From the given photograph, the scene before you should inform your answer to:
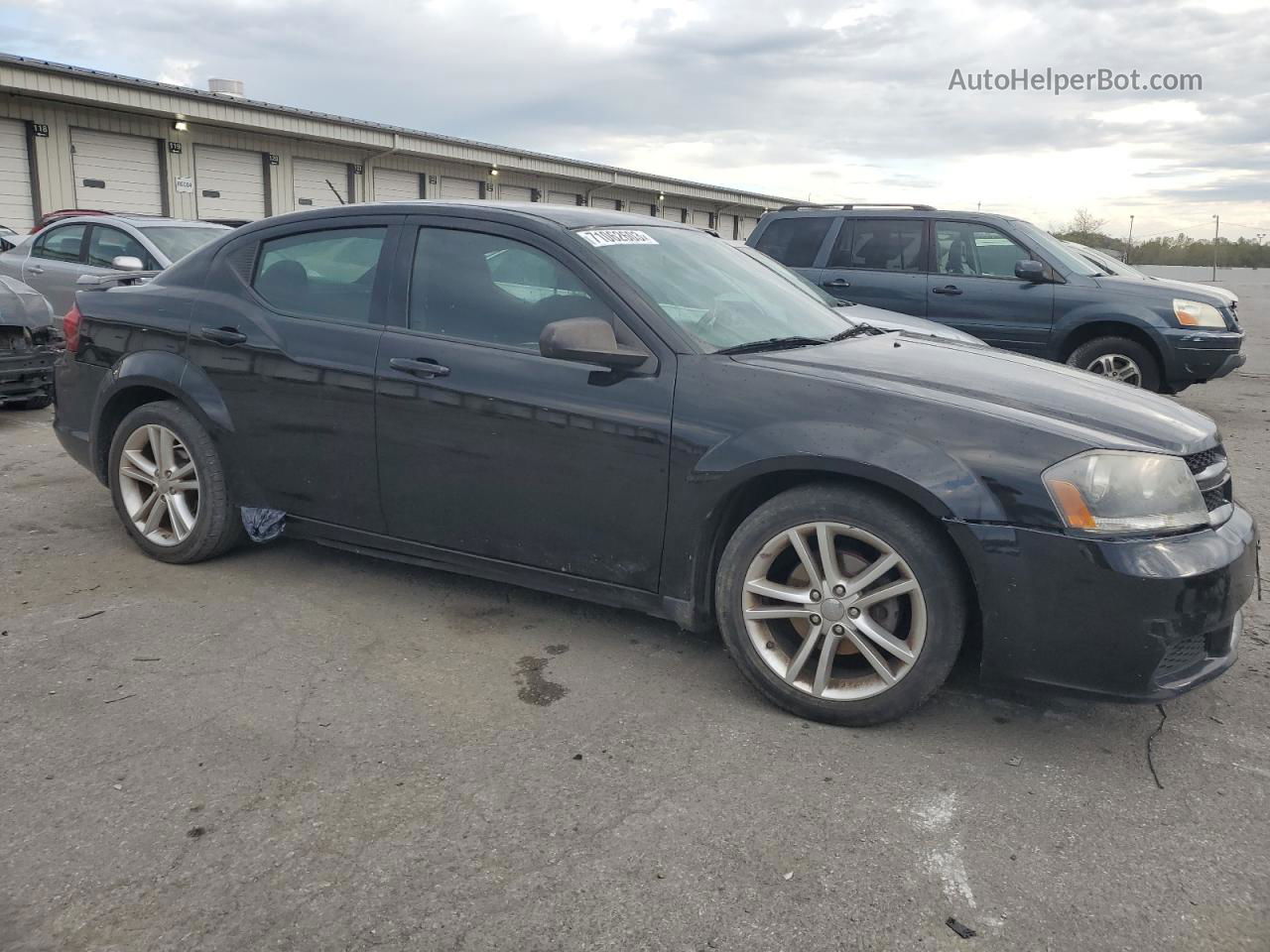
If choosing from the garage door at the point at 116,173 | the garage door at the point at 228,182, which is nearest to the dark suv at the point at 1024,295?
the garage door at the point at 116,173

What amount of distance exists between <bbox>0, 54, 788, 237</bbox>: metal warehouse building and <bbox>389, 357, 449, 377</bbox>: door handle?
1074cm

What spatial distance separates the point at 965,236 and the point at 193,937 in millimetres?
8602

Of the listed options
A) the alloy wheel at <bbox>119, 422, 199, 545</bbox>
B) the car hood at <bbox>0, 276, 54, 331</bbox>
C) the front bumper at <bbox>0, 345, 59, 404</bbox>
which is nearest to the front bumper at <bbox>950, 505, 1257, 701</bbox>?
the alloy wheel at <bbox>119, 422, 199, 545</bbox>

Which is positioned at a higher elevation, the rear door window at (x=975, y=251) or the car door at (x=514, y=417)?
the rear door window at (x=975, y=251)

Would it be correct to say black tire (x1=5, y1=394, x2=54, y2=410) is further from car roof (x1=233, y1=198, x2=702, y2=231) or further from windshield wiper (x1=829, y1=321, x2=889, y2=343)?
windshield wiper (x1=829, y1=321, x2=889, y2=343)

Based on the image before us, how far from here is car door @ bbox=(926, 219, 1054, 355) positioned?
8.86m

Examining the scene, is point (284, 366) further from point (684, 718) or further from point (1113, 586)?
point (1113, 586)

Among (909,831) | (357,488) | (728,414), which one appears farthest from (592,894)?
(357,488)

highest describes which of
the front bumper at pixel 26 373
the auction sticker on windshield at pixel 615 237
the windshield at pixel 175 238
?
the auction sticker on windshield at pixel 615 237

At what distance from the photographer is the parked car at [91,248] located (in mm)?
9734

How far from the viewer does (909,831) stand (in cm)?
259

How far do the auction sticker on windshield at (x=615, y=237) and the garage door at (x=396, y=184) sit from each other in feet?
77.6

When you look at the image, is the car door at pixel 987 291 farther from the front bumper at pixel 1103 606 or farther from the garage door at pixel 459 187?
the garage door at pixel 459 187

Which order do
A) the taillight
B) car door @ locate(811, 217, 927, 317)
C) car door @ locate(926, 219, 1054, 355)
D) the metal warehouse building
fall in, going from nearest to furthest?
the taillight, car door @ locate(926, 219, 1054, 355), car door @ locate(811, 217, 927, 317), the metal warehouse building
